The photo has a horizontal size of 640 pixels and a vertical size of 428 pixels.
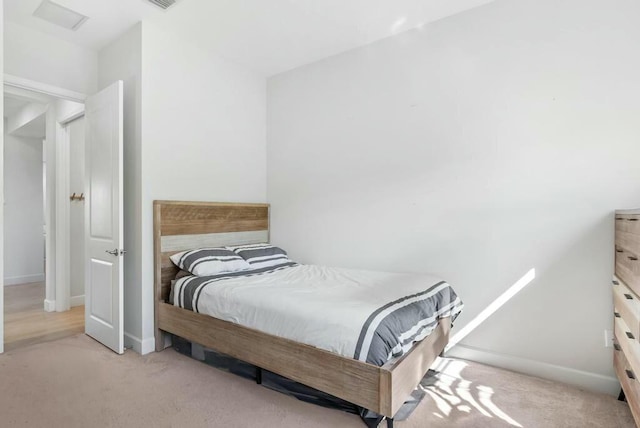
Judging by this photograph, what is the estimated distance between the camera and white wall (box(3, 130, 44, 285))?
5.30 m

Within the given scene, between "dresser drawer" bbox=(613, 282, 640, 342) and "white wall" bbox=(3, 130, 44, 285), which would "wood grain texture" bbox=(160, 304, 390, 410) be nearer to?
"dresser drawer" bbox=(613, 282, 640, 342)

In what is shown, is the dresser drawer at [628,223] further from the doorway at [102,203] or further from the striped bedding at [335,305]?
the doorway at [102,203]

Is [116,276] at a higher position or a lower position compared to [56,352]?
higher

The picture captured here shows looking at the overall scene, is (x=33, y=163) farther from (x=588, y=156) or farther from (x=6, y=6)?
(x=588, y=156)

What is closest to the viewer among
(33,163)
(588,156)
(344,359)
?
(344,359)

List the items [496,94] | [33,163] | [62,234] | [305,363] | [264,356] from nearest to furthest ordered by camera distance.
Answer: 1. [305,363]
2. [264,356]
3. [496,94]
4. [62,234]
5. [33,163]

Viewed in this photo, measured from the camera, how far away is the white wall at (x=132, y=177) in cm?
275

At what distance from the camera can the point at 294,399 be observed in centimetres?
205

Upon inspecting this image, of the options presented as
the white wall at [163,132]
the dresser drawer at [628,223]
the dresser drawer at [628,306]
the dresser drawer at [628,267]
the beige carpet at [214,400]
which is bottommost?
the beige carpet at [214,400]

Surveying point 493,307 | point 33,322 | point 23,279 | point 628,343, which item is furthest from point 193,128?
point 23,279

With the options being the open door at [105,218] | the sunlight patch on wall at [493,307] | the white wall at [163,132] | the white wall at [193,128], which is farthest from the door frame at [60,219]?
the sunlight patch on wall at [493,307]

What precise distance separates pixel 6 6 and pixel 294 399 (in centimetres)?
354

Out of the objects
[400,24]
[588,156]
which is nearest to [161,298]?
[400,24]

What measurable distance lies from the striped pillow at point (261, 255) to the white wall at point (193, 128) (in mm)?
604
